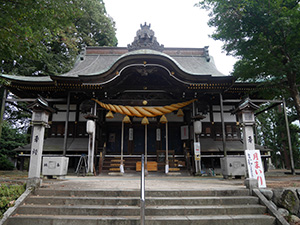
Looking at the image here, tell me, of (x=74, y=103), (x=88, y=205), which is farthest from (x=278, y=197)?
(x=74, y=103)

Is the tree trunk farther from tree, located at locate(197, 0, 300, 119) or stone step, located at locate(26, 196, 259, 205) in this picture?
stone step, located at locate(26, 196, 259, 205)

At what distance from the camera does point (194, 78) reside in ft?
30.8

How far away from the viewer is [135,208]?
13.9ft

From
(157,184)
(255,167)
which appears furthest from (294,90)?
(157,184)

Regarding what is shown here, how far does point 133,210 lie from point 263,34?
7.21m

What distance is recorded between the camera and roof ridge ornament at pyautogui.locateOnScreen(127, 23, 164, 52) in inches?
408

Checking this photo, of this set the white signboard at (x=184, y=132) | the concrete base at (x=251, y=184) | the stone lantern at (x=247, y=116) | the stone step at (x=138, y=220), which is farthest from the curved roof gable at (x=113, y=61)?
the stone step at (x=138, y=220)

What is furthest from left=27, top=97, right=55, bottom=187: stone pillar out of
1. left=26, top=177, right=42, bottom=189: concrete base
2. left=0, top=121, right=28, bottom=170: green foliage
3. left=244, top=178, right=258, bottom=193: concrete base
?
left=0, top=121, right=28, bottom=170: green foliage

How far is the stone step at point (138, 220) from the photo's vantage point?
392cm

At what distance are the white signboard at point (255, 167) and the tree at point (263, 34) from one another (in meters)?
3.30

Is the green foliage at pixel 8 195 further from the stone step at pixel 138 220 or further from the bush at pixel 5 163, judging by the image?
the bush at pixel 5 163

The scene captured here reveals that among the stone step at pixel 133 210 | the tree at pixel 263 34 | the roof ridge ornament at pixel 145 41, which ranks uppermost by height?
the roof ridge ornament at pixel 145 41

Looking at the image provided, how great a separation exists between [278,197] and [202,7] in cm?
688

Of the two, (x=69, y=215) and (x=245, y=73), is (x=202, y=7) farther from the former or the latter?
(x=69, y=215)
